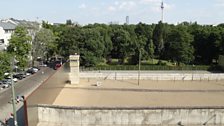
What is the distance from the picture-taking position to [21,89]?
1377 inches

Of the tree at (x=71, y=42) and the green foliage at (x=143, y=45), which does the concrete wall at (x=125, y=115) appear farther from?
the tree at (x=71, y=42)

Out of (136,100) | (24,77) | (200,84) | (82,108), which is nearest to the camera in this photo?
(82,108)

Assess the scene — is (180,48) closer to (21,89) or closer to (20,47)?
(20,47)

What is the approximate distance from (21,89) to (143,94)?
13467 mm

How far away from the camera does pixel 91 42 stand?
51.1 metres

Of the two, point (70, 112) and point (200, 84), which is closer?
point (70, 112)

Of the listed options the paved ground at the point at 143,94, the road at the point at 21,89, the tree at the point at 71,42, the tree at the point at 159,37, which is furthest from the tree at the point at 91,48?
the tree at the point at 159,37

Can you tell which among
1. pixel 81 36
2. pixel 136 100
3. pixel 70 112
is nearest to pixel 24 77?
pixel 81 36

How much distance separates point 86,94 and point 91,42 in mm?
19697

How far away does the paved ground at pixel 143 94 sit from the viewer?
92.7 feet

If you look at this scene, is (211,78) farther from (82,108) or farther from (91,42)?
(82,108)

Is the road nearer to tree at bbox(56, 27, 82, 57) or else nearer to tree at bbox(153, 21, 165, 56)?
tree at bbox(56, 27, 82, 57)

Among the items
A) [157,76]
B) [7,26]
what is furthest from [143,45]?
[7,26]

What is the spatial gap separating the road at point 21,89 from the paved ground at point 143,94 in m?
3.88
